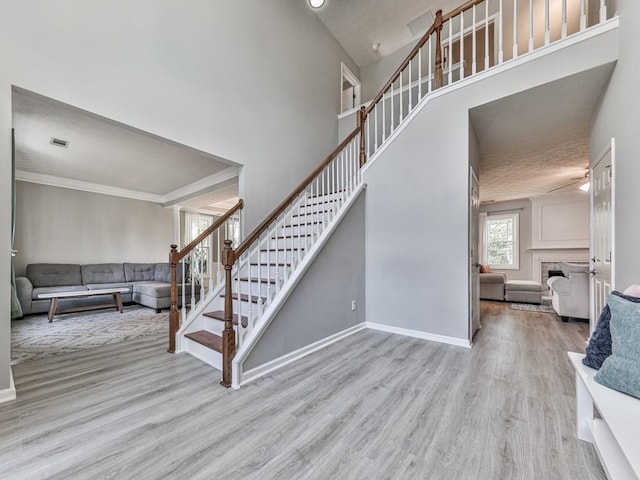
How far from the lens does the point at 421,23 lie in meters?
5.21

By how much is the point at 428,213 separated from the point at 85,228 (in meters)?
6.90

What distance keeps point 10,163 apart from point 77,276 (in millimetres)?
4423

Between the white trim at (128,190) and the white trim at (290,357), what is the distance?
291 cm

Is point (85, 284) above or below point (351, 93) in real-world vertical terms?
below

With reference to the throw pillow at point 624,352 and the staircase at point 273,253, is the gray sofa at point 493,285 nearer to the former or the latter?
the staircase at point 273,253

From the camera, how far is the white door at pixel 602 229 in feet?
8.13

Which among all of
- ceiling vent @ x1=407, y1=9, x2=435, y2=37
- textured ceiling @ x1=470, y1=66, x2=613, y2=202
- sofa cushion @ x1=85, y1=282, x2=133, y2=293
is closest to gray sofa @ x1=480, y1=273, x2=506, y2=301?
textured ceiling @ x1=470, y1=66, x2=613, y2=202

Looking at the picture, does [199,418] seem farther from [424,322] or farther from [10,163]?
[424,322]

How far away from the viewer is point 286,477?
51.3 inches

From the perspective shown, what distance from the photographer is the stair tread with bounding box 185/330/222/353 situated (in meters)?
2.50

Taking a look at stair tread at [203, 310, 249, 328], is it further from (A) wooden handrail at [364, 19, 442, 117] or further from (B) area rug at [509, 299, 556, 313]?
(B) area rug at [509, 299, 556, 313]

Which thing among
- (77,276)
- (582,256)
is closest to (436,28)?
(582,256)

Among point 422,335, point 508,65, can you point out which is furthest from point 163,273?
point 508,65

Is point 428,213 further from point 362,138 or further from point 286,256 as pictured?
point 286,256
